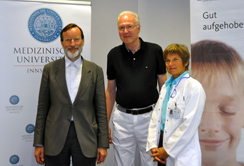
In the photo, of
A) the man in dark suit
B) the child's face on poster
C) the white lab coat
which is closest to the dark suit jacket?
the man in dark suit

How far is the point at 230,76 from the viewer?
2.44 m

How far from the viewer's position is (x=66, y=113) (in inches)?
83.2

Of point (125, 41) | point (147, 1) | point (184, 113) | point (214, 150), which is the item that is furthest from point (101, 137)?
point (147, 1)

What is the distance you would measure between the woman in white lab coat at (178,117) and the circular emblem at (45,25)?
140cm

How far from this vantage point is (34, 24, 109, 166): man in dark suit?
2.10 meters

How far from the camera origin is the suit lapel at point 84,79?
2139 mm

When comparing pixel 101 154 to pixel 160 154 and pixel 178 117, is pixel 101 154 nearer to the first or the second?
pixel 160 154

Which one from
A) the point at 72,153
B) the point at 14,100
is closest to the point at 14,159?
the point at 14,100

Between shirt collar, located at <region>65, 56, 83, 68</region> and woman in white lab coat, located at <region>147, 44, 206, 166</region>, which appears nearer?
woman in white lab coat, located at <region>147, 44, 206, 166</region>

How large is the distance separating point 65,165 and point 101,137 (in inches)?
14.9

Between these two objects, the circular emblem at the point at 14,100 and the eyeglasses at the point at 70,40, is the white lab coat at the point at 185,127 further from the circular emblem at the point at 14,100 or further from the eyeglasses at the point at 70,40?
the circular emblem at the point at 14,100

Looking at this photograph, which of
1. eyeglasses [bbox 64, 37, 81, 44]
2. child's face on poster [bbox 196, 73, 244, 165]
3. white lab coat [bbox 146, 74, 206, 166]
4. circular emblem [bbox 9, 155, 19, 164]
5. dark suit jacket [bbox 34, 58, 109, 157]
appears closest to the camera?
white lab coat [bbox 146, 74, 206, 166]

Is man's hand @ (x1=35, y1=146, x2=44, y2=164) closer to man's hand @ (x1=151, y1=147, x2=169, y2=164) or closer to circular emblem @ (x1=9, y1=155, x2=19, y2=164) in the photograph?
circular emblem @ (x1=9, y1=155, x2=19, y2=164)

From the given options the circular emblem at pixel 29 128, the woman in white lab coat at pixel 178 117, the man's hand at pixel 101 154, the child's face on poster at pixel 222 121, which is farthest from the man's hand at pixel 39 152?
the child's face on poster at pixel 222 121
